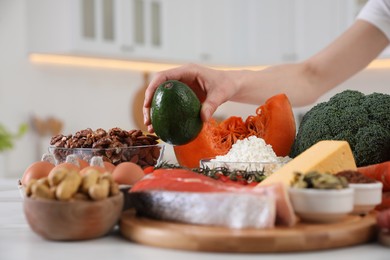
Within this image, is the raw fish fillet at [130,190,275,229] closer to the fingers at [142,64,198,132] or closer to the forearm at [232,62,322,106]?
the fingers at [142,64,198,132]

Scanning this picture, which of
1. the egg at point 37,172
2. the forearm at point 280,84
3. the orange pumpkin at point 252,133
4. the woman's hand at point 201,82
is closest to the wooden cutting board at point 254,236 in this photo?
the egg at point 37,172

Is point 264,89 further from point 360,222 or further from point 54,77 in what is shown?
point 54,77

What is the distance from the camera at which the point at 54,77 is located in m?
4.45

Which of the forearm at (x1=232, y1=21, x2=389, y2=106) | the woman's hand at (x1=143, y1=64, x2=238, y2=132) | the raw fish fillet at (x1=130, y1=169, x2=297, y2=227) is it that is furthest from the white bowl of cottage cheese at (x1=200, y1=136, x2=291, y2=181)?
the forearm at (x1=232, y1=21, x2=389, y2=106)

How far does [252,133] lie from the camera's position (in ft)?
5.25

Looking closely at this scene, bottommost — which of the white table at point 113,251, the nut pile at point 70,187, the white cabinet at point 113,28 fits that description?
the white table at point 113,251

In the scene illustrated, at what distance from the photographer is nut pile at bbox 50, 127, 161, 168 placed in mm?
1350

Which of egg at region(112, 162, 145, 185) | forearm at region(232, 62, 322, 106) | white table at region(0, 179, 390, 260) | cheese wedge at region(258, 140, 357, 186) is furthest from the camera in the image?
forearm at region(232, 62, 322, 106)

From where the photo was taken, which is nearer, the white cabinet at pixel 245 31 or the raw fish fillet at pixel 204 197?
the raw fish fillet at pixel 204 197

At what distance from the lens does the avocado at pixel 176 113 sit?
121 cm

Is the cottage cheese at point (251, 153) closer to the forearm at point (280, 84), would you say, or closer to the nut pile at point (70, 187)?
the forearm at point (280, 84)

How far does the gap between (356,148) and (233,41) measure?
4.03m

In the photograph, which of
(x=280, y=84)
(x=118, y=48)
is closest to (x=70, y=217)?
(x=280, y=84)

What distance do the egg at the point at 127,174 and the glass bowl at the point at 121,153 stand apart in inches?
8.1
